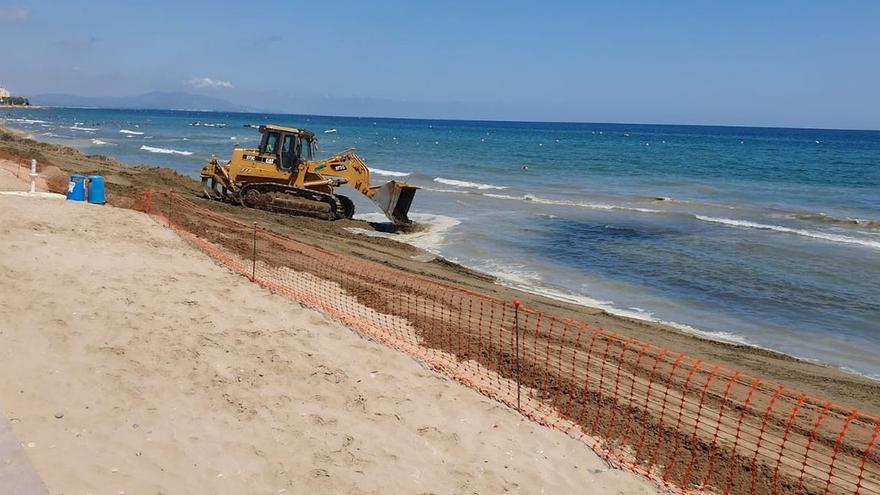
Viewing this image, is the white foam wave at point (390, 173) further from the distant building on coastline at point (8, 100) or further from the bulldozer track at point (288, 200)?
the distant building on coastline at point (8, 100)

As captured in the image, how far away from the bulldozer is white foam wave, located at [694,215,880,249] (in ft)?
38.8

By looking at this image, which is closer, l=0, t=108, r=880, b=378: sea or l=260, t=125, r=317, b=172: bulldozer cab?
l=0, t=108, r=880, b=378: sea

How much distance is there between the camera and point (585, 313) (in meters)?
13.4

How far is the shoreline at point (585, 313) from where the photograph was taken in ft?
34.4

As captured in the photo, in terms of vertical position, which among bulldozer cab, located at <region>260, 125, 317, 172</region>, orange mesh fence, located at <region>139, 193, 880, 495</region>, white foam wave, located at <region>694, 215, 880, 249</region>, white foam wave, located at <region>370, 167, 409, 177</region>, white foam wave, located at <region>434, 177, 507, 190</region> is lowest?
orange mesh fence, located at <region>139, 193, 880, 495</region>

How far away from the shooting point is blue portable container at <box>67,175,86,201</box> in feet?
52.1

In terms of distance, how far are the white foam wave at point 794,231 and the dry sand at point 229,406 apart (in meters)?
18.6

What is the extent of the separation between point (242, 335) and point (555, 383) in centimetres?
382

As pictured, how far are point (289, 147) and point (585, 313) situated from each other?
1084 cm

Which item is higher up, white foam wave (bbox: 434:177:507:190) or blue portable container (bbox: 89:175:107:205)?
blue portable container (bbox: 89:175:107:205)

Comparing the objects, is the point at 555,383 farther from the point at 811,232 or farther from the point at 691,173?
the point at 691,173

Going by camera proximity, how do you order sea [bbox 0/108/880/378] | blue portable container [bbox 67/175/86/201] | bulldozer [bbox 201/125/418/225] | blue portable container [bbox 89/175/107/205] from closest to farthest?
sea [bbox 0/108/880/378] → blue portable container [bbox 67/175/86/201] → blue portable container [bbox 89/175/107/205] → bulldozer [bbox 201/125/418/225]

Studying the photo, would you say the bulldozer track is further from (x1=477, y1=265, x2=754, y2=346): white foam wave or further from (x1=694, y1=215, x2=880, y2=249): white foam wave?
(x1=694, y1=215, x2=880, y2=249): white foam wave

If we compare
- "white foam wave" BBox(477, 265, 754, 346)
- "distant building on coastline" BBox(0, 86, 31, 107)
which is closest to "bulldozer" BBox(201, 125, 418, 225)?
"white foam wave" BBox(477, 265, 754, 346)
